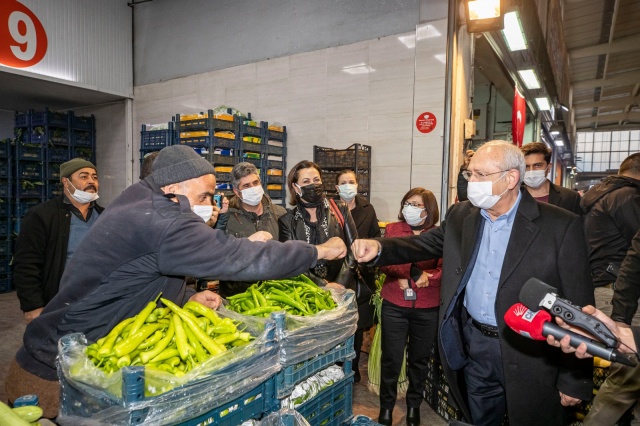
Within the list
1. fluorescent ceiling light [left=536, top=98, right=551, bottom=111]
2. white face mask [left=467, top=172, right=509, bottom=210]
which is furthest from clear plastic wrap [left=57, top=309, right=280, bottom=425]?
fluorescent ceiling light [left=536, top=98, right=551, bottom=111]

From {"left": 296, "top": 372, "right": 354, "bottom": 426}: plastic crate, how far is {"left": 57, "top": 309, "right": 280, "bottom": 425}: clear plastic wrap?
1.17ft

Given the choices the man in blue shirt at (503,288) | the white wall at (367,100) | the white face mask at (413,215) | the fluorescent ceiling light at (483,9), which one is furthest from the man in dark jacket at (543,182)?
the fluorescent ceiling light at (483,9)

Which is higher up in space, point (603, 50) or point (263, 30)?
point (603, 50)

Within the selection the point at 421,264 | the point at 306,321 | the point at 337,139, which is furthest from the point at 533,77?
the point at 306,321

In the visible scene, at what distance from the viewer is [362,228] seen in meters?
4.55

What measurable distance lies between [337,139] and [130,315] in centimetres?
615

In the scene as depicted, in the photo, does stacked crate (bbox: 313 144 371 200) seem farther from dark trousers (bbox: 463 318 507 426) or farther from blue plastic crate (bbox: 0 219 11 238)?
blue plastic crate (bbox: 0 219 11 238)

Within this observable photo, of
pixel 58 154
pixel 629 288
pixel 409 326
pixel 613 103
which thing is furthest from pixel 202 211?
pixel 613 103

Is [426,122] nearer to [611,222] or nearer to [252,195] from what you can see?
[611,222]

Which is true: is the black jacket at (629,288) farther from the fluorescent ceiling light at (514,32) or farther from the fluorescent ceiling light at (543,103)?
the fluorescent ceiling light at (543,103)

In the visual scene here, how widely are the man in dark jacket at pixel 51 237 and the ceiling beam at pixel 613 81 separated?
2013cm

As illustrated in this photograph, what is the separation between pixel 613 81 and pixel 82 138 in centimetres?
1998

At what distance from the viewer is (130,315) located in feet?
6.54

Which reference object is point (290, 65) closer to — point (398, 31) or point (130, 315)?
point (398, 31)
